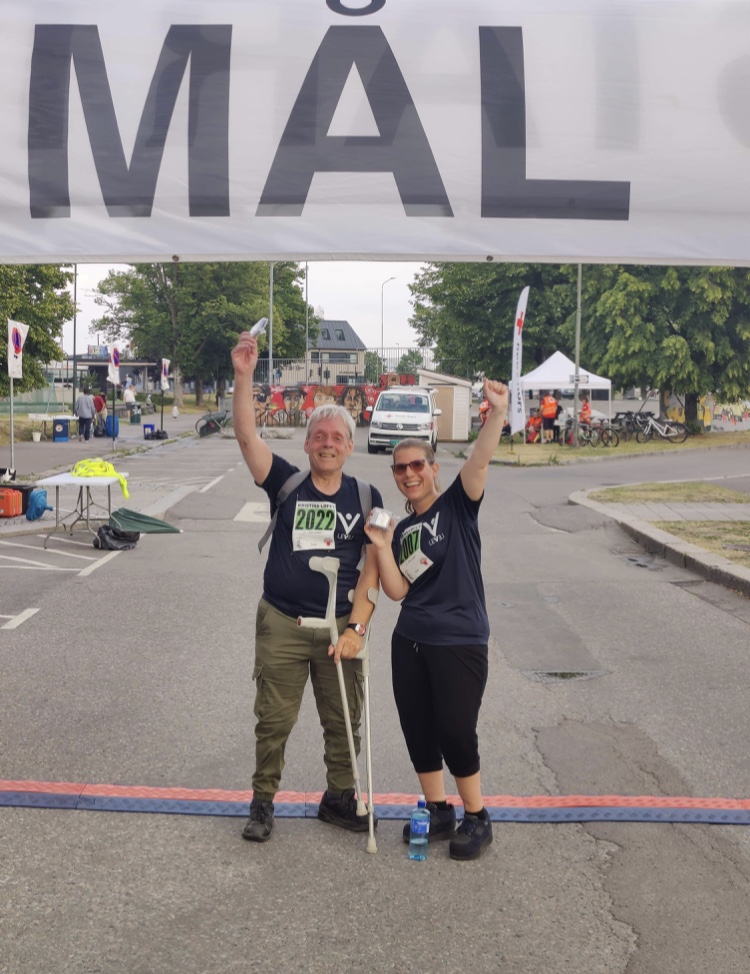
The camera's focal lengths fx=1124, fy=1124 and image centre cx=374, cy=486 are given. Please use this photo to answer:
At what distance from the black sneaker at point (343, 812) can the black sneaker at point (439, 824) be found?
0.68 feet

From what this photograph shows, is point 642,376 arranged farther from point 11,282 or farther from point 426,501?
point 426,501

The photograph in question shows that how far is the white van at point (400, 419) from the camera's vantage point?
3566 centimetres

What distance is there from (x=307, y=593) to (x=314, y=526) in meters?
0.27

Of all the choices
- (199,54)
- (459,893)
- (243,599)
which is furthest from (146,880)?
(243,599)

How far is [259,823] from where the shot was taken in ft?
15.3

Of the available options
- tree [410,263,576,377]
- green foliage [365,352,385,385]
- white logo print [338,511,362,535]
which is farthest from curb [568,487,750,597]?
green foliage [365,352,385,385]

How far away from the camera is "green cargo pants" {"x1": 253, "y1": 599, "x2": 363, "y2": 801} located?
4.59m

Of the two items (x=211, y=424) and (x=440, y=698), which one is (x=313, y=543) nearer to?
(x=440, y=698)

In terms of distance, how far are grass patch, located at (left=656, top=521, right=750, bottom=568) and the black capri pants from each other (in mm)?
8359

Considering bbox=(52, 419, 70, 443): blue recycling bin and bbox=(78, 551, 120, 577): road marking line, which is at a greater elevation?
bbox=(52, 419, 70, 443): blue recycling bin

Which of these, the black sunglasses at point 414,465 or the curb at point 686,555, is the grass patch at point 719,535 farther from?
the black sunglasses at point 414,465

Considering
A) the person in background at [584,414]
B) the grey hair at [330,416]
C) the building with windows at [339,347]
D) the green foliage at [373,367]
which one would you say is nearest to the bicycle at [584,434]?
the person in background at [584,414]

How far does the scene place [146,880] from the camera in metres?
4.22

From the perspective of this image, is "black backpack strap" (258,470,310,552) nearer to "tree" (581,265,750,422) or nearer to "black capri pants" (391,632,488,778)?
"black capri pants" (391,632,488,778)
